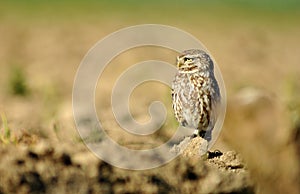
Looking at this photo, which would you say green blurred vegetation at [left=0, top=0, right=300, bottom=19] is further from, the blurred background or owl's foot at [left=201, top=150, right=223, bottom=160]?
owl's foot at [left=201, top=150, right=223, bottom=160]

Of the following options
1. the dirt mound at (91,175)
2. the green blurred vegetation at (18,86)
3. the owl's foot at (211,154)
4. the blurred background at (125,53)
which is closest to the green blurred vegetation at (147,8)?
the blurred background at (125,53)

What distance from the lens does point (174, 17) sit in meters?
21.7

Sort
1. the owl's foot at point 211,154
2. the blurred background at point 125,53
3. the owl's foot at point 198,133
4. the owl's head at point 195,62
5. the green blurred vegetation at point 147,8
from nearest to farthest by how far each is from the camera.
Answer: the owl's foot at point 211,154 → the owl's head at point 195,62 → the owl's foot at point 198,133 → the blurred background at point 125,53 → the green blurred vegetation at point 147,8

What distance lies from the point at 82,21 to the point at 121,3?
13.0ft

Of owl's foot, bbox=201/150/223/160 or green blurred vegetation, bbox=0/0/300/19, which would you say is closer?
owl's foot, bbox=201/150/223/160

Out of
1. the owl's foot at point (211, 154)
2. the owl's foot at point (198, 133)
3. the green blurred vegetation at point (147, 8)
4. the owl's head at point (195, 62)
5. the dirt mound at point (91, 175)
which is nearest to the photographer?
the dirt mound at point (91, 175)

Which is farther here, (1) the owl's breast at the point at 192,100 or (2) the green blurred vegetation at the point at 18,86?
(2) the green blurred vegetation at the point at 18,86

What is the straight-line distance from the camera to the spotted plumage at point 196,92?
4.20 m

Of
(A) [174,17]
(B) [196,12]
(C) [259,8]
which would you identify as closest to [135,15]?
(A) [174,17]

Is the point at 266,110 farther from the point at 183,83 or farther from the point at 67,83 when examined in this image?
the point at 67,83

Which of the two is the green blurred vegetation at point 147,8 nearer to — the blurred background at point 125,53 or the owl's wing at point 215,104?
the blurred background at point 125,53

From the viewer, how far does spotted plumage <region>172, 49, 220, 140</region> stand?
13.8 ft

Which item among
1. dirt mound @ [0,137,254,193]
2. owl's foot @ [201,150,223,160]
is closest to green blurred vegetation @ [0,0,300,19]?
owl's foot @ [201,150,223,160]

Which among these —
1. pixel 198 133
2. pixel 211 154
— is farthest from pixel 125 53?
pixel 211 154
